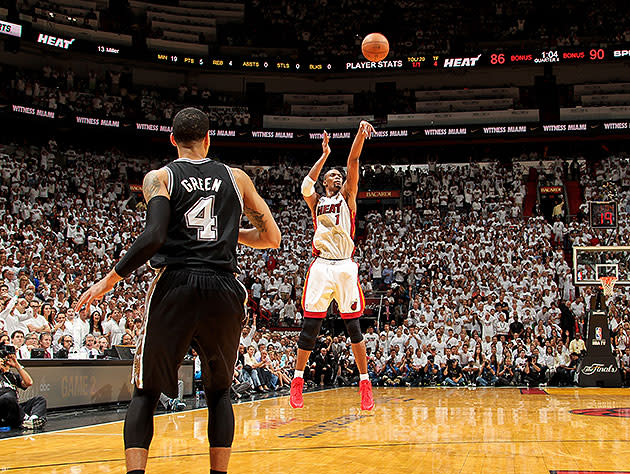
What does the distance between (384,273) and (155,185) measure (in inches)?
754

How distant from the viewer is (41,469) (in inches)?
174

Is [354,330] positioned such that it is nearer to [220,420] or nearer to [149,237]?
[220,420]

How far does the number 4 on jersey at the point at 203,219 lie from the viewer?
319 centimetres

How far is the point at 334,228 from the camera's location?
674 cm

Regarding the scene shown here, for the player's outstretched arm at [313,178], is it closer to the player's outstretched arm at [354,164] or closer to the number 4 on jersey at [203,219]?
the player's outstretched arm at [354,164]

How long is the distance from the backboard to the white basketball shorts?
37.1 feet

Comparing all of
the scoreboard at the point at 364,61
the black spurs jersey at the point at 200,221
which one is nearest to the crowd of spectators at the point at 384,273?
the scoreboard at the point at 364,61

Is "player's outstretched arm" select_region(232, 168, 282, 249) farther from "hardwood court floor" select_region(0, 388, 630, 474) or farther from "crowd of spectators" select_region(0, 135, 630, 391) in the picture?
"crowd of spectators" select_region(0, 135, 630, 391)

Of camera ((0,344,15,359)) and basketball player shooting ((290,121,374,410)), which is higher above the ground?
basketball player shooting ((290,121,374,410))

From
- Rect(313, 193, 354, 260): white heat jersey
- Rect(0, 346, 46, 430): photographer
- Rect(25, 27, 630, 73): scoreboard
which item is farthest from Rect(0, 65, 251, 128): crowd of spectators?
Rect(313, 193, 354, 260): white heat jersey

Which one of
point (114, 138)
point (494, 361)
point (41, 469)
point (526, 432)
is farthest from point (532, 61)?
point (41, 469)

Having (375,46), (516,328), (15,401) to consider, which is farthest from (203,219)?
(516,328)

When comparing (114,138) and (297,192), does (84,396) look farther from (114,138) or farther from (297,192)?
(114,138)

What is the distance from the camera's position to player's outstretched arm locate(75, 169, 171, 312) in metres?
2.97
